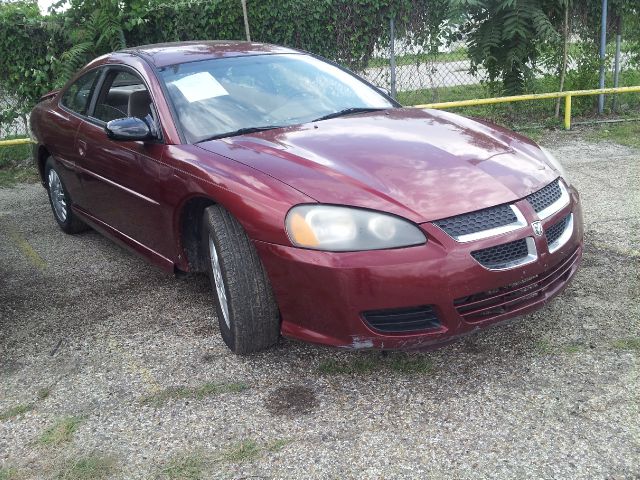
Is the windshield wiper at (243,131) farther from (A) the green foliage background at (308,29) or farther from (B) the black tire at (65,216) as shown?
(A) the green foliage background at (308,29)

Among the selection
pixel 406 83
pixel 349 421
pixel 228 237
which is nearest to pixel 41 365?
pixel 228 237

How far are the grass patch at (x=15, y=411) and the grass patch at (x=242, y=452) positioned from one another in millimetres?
999

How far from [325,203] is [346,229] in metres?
0.14

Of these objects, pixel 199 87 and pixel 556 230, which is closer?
pixel 556 230

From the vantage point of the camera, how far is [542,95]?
334 inches

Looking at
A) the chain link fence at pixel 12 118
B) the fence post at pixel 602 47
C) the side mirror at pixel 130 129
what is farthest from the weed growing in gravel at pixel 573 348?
the chain link fence at pixel 12 118

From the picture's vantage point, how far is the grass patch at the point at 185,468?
2.55m

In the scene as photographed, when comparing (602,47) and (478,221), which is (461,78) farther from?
(478,221)

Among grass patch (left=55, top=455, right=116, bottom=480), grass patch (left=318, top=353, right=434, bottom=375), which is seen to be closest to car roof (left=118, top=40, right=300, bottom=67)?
grass patch (left=318, top=353, right=434, bottom=375)

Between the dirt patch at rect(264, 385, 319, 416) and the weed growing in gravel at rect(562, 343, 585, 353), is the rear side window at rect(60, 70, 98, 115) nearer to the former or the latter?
the dirt patch at rect(264, 385, 319, 416)

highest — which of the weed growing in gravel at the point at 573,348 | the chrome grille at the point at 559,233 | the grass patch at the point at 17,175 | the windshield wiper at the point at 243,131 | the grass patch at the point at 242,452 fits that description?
the windshield wiper at the point at 243,131

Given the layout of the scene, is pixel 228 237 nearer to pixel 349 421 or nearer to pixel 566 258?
pixel 349 421

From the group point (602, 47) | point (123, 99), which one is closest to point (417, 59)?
point (602, 47)

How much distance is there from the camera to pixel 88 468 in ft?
8.66
